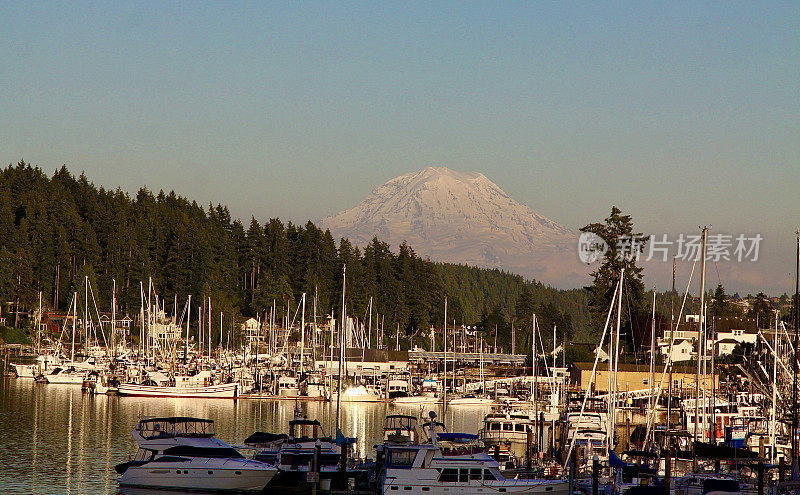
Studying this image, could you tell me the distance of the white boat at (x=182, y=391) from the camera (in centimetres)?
9956

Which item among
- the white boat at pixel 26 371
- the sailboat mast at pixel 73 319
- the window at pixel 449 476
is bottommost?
the white boat at pixel 26 371

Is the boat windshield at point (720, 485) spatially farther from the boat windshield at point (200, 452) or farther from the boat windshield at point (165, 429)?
the boat windshield at point (165, 429)

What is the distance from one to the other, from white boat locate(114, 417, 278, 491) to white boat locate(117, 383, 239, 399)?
54214 millimetres

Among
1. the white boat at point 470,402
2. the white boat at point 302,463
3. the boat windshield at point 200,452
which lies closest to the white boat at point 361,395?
the white boat at point 470,402

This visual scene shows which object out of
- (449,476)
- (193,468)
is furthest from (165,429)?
(449,476)

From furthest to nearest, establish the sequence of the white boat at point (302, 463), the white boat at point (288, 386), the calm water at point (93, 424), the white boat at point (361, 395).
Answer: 1. the white boat at point (288, 386)
2. the white boat at point (361, 395)
3. the calm water at point (93, 424)
4. the white boat at point (302, 463)

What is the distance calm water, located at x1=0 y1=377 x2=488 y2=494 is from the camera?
165 feet

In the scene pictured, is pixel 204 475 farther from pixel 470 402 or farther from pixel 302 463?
pixel 470 402

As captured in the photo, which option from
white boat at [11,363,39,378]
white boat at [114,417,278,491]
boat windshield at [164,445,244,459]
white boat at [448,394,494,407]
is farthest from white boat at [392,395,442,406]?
boat windshield at [164,445,244,459]

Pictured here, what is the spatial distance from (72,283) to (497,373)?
196 feet

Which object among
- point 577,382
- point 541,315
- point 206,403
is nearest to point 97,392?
point 206,403

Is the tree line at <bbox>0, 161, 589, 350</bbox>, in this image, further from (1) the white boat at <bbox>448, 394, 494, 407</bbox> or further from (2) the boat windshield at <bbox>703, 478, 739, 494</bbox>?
(2) the boat windshield at <bbox>703, 478, 739, 494</bbox>

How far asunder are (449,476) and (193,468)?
11716 mm

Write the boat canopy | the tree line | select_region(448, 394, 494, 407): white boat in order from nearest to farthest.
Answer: the boat canopy
select_region(448, 394, 494, 407): white boat
the tree line
